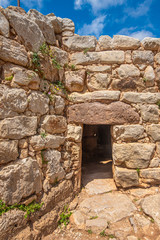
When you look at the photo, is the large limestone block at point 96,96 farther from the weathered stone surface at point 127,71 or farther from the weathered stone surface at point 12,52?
the weathered stone surface at point 12,52

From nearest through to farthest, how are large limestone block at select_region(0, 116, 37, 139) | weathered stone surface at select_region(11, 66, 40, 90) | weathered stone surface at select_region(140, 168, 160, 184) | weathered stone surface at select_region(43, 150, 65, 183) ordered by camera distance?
large limestone block at select_region(0, 116, 37, 139)
weathered stone surface at select_region(11, 66, 40, 90)
weathered stone surface at select_region(43, 150, 65, 183)
weathered stone surface at select_region(140, 168, 160, 184)

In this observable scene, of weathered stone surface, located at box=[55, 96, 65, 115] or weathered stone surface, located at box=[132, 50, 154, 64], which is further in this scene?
weathered stone surface, located at box=[132, 50, 154, 64]

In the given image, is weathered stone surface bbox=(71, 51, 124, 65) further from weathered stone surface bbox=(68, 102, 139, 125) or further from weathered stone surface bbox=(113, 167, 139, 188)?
weathered stone surface bbox=(113, 167, 139, 188)

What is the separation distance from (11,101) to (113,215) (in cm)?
218

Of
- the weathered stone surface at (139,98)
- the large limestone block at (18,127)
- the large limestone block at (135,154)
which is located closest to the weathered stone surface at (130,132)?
the large limestone block at (135,154)

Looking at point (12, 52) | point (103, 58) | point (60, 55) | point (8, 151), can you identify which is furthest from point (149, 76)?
point (8, 151)

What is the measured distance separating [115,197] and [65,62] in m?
2.61

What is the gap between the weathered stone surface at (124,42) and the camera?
2.54 meters

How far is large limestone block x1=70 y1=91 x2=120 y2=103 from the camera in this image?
8.05 feet

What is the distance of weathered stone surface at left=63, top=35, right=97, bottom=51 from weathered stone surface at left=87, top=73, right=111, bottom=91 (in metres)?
0.54

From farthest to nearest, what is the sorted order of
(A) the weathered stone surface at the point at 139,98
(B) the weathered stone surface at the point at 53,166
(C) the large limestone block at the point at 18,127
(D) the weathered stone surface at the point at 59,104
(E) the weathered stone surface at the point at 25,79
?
1. (A) the weathered stone surface at the point at 139,98
2. (D) the weathered stone surface at the point at 59,104
3. (B) the weathered stone surface at the point at 53,166
4. (E) the weathered stone surface at the point at 25,79
5. (C) the large limestone block at the point at 18,127

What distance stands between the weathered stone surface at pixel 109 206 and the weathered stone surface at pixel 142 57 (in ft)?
8.20

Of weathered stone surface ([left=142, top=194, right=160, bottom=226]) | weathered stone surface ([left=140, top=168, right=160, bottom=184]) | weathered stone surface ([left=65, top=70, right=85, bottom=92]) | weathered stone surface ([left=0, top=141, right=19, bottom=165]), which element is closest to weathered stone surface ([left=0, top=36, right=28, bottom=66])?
weathered stone surface ([left=65, top=70, right=85, bottom=92])

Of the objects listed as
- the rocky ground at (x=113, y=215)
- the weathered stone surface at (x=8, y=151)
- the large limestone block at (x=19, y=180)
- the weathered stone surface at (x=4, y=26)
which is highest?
the weathered stone surface at (x=4, y=26)
